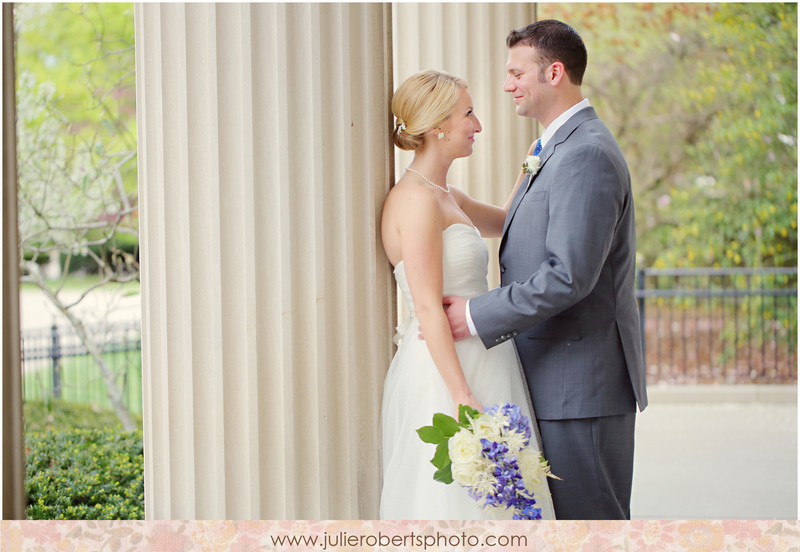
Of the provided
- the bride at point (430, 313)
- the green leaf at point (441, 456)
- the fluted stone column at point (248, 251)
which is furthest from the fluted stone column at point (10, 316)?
the green leaf at point (441, 456)

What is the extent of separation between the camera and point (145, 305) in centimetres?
214

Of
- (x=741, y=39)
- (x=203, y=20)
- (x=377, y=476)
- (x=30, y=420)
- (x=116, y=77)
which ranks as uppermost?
(x=741, y=39)

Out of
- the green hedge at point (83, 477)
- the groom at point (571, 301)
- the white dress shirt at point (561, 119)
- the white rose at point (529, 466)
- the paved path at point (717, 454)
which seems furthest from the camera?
the paved path at point (717, 454)

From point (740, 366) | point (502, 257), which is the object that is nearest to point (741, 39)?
point (740, 366)

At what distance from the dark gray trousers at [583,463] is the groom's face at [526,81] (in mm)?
1066

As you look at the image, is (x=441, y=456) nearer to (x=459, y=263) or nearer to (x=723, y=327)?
(x=459, y=263)

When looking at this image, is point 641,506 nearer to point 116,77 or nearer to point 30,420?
point 30,420

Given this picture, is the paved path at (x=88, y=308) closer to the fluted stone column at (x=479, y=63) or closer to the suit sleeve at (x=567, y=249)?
the fluted stone column at (x=479, y=63)

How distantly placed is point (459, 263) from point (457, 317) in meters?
0.18

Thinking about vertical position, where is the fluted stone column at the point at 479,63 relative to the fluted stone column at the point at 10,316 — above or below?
above

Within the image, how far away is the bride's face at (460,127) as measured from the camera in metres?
2.63

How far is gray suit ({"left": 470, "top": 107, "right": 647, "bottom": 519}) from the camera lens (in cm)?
247

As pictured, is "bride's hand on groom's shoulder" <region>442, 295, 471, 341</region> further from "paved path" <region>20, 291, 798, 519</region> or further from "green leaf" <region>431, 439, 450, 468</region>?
"paved path" <region>20, 291, 798, 519</region>

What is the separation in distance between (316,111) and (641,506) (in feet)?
13.9
